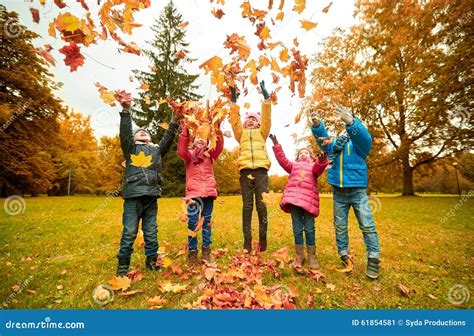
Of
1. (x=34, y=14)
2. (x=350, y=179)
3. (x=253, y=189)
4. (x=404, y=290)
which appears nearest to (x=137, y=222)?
(x=253, y=189)

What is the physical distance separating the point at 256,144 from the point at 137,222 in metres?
2.12

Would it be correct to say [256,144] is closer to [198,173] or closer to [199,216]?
[198,173]

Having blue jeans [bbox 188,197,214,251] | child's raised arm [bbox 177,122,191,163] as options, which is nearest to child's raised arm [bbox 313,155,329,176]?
blue jeans [bbox 188,197,214,251]

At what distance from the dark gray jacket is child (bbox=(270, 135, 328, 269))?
6.17ft

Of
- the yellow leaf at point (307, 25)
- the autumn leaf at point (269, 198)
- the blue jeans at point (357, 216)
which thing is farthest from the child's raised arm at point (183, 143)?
the blue jeans at point (357, 216)

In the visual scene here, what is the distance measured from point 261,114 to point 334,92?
47.2 feet

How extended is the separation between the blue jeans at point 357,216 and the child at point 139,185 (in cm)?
258

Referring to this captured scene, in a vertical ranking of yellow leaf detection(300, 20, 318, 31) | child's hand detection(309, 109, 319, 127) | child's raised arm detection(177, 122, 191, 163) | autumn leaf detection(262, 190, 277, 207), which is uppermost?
yellow leaf detection(300, 20, 318, 31)

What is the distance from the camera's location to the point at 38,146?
15.2m

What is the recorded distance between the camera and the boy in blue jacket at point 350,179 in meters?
3.38

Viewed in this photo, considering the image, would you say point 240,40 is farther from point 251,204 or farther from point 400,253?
point 400,253

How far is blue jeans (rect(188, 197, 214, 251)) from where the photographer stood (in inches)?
143

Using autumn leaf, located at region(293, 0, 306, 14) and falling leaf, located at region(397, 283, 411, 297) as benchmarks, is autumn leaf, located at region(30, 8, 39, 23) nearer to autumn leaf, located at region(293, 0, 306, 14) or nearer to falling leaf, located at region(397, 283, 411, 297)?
autumn leaf, located at region(293, 0, 306, 14)

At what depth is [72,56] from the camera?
8.64 feet
